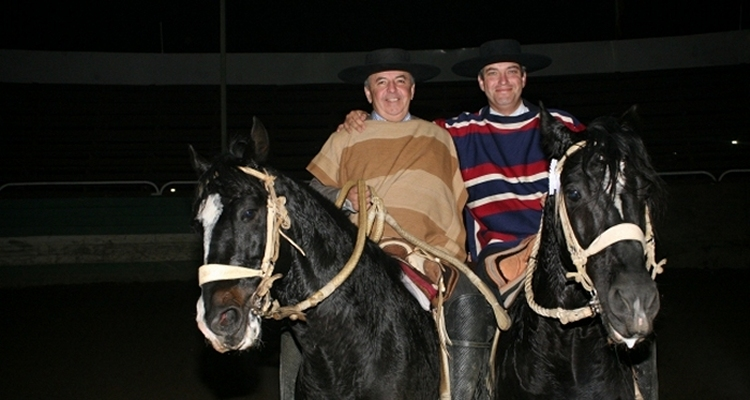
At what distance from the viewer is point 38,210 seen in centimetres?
891

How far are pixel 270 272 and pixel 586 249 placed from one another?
942 millimetres

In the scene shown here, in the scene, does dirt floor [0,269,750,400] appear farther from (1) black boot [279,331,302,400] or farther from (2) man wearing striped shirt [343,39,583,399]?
(1) black boot [279,331,302,400]

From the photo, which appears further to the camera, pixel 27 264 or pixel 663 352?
pixel 27 264

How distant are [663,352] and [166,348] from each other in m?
4.22

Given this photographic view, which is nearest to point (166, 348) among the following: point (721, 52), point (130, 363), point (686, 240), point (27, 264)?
point (130, 363)

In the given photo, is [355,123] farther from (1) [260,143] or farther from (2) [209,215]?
(2) [209,215]

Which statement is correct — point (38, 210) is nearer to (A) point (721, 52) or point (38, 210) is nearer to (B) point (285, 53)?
(B) point (285, 53)

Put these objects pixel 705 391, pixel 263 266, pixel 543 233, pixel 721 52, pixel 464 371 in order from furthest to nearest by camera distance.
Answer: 1. pixel 721 52
2. pixel 705 391
3. pixel 464 371
4. pixel 543 233
5. pixel 263 266

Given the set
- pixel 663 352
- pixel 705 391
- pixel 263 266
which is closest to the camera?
pixel 263 266

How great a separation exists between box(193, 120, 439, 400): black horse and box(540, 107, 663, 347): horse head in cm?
69

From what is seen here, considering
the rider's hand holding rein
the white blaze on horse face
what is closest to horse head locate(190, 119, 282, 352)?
the white blaze on horse face

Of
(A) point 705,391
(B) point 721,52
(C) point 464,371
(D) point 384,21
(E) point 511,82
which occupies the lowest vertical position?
(A) point 705,391

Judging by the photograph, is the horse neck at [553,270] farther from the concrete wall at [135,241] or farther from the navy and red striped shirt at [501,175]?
the concrete wall at [135,241]

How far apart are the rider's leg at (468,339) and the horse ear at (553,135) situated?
2.44ft
